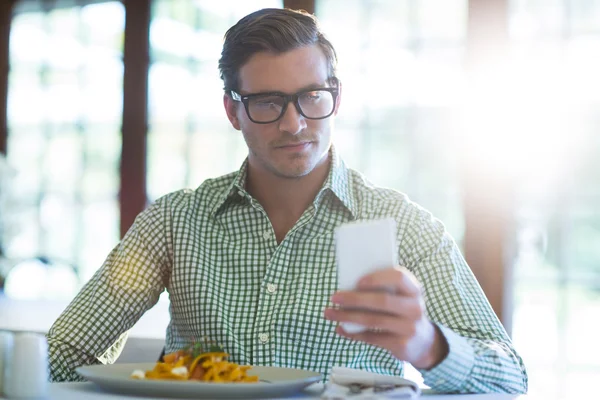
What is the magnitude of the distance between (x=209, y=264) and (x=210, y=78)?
3472 mm

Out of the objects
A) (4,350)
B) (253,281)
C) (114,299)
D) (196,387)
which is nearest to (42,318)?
(114,299)

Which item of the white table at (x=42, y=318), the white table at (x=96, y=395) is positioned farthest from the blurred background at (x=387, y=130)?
the white table at (x=96, y=395)

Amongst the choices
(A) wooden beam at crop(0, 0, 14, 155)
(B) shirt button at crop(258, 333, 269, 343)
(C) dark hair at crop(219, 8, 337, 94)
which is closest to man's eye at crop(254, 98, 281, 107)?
(C) dark hair at crop(219, 8, 337, 94)

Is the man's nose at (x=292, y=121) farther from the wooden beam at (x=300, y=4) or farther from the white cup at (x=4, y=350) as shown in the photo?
the wooden beam at (x=300, y=4)

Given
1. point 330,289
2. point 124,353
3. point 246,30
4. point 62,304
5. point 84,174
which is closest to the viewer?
point 330,289

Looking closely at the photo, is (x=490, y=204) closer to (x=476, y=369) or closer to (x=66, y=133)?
(x=476, y=369)

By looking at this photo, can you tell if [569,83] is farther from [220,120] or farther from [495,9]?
[220,120]

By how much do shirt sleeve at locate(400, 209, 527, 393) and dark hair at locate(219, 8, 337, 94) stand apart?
0.41 m

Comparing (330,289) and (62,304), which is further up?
(330,289)

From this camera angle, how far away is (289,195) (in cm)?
177

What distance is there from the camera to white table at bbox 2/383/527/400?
1.18m

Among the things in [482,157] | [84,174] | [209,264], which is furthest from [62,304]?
[209,264]

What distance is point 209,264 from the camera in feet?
5.63

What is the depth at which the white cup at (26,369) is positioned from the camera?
3.68 ft
